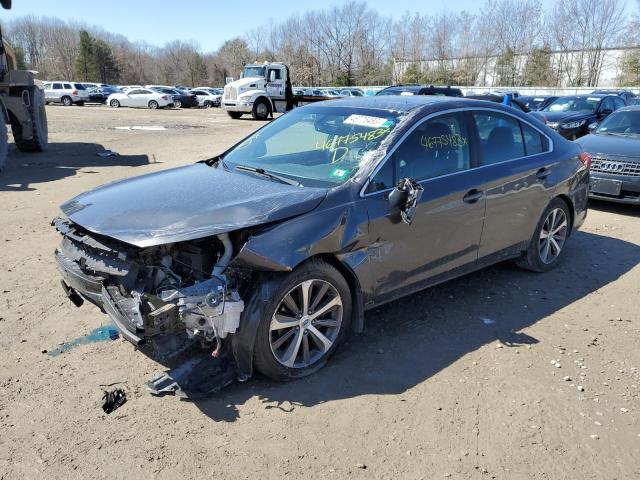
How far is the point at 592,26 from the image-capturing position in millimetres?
57125

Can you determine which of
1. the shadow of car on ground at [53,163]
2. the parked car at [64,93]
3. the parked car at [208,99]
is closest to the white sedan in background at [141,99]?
the parked car at [64,93]

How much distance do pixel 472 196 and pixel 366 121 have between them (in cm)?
104

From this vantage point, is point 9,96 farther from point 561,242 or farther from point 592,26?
point 592,26

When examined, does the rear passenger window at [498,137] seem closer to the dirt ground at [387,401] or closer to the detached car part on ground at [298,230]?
the detached car part on ground at [298,230]

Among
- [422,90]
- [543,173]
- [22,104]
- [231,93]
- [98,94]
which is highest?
[98,94]

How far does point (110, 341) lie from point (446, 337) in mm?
2481

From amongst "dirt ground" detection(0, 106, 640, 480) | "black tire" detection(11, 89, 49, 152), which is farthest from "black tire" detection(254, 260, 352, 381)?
"black tire" detection(11, 89, 49, 152)

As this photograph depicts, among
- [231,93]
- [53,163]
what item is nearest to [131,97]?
[231,93]

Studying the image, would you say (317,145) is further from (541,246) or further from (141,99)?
(141,99)

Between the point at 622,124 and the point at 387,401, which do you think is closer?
the point at 387,401

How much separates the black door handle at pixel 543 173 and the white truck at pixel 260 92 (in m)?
23.7

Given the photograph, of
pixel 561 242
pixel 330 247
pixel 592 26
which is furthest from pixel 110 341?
pixel 592 26

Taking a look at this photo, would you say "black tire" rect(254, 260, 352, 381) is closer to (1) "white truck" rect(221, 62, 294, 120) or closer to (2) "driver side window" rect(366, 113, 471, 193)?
(2) "driver side window" rect(366, 113, 471, 193)

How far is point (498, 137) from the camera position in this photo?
4598mm
